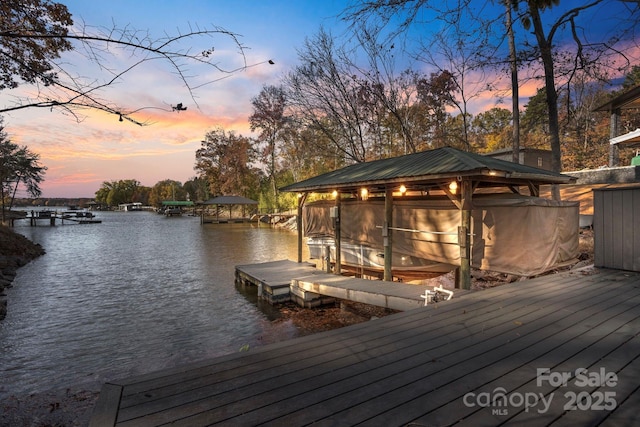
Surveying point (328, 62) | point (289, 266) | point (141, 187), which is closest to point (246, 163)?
point (328, 62)

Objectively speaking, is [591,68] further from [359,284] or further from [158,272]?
[158,272]

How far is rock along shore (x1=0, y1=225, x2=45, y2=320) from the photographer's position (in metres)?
14.0

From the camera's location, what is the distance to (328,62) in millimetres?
23469

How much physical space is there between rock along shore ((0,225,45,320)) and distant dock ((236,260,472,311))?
29.6ft

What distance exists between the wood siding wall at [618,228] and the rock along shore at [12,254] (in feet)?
58.1

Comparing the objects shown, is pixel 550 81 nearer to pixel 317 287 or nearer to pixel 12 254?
pixel 317 287

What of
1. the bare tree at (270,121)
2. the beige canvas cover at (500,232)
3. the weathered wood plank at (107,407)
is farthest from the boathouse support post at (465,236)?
the bare tree at (270,121)

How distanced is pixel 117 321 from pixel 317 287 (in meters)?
5.59

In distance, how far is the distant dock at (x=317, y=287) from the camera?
23.6ft

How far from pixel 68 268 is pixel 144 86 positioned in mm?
17961

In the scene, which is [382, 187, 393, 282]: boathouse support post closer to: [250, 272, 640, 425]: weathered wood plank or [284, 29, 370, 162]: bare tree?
[250, 272, 640, 425]: weathered wood plank

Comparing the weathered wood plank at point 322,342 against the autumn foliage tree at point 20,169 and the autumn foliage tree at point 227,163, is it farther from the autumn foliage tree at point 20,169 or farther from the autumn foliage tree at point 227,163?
the autumn foliage tree at point 227,163

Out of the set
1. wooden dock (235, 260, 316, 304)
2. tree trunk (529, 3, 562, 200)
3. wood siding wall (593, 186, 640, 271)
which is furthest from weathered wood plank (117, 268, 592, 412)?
tree trunk (529, 3, 562, 200)

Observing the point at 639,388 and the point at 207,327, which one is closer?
the point at 639,388
